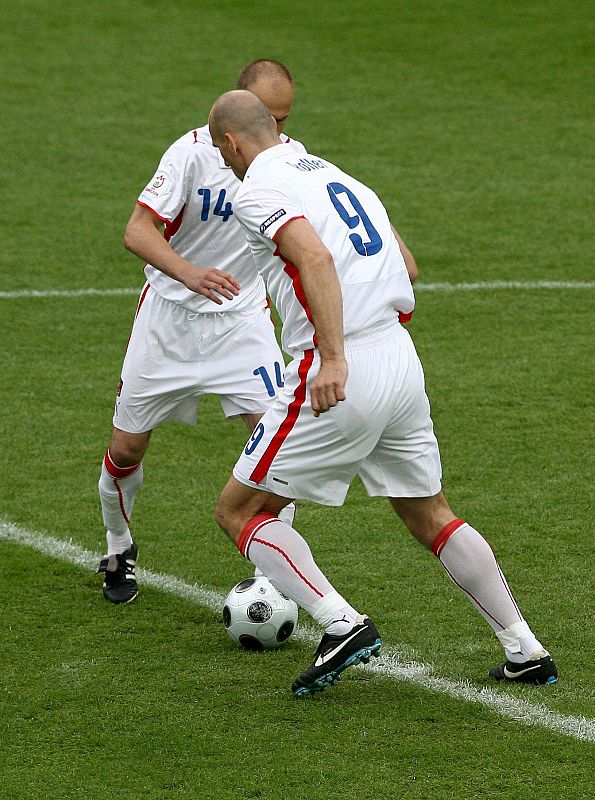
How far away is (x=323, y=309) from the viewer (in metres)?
4.25

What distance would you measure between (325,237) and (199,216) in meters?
1.25

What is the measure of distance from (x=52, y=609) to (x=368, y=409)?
1.79m

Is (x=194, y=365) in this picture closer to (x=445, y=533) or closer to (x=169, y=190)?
(x=169, y=190)

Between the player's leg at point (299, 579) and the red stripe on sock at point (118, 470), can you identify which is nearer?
the player's leg at point (299, 579)

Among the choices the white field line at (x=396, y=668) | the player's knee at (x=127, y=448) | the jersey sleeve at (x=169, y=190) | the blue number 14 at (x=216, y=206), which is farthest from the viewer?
the player's knee at (x=127, y=448)

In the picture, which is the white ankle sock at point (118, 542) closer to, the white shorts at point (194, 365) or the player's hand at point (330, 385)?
the white shorts at point (194, 365)

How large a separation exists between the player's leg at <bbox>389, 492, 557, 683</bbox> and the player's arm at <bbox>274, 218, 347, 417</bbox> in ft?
2.16

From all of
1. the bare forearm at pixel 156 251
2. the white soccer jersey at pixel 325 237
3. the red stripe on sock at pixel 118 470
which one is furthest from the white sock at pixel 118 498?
the white soccer jersey at pixel 325 237

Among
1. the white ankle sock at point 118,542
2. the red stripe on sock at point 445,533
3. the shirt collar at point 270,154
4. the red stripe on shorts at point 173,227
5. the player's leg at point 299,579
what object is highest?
the shirt collar at point 270,154

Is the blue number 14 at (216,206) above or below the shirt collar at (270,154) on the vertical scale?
below

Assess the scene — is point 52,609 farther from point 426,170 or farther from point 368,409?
point 426,170

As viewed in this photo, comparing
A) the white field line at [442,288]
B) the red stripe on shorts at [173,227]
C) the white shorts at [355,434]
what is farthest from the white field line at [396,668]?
the white field line at [442,288]

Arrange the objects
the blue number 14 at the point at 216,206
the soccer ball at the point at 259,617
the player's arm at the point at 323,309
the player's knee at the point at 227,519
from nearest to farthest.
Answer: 1. the player's arm at the point at 323,309
2. the player's knee at the point at 227,519
3. the soccer ball at the point at 259,617
4. the blue number 14 at the point at 216,206

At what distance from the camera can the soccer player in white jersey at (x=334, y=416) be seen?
14.6 feet
